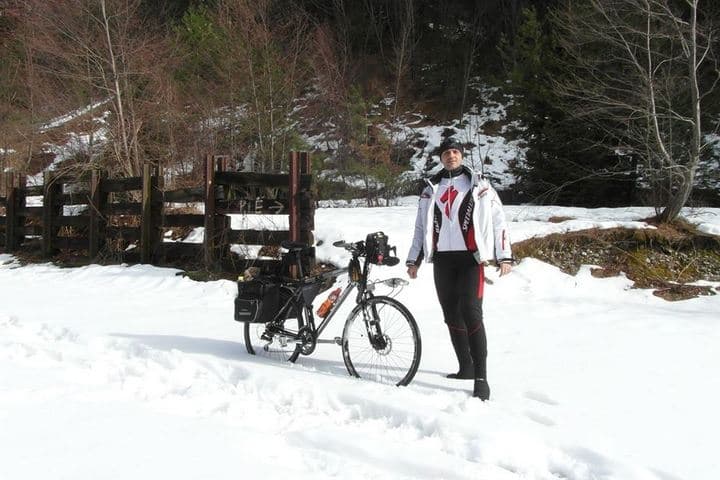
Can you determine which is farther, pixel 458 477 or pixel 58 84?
pixel 58 84

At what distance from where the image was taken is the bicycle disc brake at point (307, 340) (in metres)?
4.60

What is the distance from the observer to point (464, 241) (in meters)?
4.01

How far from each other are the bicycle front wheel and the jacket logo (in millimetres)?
736

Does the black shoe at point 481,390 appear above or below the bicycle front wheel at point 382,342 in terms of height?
below

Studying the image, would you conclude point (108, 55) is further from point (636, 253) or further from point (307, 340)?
point (636, 253)

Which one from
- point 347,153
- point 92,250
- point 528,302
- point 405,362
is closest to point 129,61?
point 92,250

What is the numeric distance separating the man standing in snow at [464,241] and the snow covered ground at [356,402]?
0.47 meters

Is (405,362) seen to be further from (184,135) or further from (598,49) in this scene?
(184,135)

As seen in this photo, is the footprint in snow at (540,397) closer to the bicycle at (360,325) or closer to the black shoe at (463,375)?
the black shoe at (463,375)

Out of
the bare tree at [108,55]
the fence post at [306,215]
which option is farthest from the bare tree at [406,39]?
the fence post at [306,215]

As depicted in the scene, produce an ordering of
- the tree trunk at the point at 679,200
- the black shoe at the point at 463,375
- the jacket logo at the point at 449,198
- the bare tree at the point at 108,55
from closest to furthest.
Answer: the jacket logo at the point at 449,198 → the black shoe at the point at 463,375 → the tree trunk at the point at 679,200 → the bare tree at the point at 108,55

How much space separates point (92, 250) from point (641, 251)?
9.07 meters

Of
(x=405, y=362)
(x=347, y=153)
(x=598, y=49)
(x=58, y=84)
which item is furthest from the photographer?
(x=347, y=153)

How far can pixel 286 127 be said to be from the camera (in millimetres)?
18406
